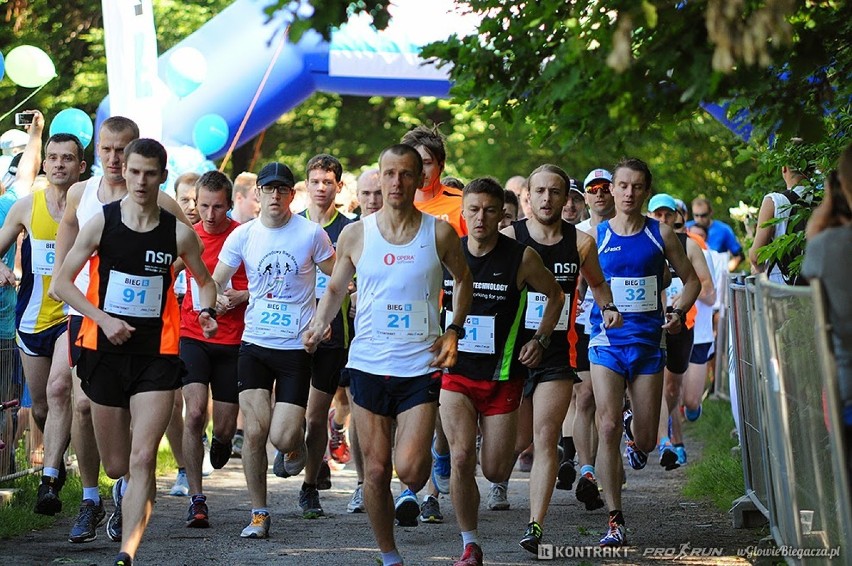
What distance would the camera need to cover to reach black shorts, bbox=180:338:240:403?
9312mm

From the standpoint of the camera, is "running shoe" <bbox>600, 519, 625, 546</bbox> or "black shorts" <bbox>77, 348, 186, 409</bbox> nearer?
"black shorts" <bbox>77, 348, 186, 409</bbox>

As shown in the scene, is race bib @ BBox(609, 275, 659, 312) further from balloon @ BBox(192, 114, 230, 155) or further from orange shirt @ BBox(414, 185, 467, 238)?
balloon @ BBox(192, 114, 230, 155)

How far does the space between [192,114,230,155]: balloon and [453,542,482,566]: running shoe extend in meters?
9.88

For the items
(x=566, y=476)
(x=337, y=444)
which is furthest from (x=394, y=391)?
(x=337, y=444)

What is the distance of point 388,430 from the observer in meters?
7.11

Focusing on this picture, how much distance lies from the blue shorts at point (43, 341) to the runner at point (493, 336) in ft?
9.44

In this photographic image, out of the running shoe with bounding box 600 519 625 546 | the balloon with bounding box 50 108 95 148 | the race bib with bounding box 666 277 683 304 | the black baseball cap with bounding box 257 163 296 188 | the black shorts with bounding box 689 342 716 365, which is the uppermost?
the balloon with bounding box 50 108 95 148

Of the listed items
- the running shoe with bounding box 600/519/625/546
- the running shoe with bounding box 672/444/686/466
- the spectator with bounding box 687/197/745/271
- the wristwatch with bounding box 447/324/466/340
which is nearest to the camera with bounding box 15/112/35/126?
the wristwatch with bounding box 447/324/466/340

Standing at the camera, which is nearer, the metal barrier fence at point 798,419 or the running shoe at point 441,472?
the metal barrier fence at point 798,419

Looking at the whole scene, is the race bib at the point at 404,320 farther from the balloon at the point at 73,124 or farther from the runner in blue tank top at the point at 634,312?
the balloon at the point at 73,124

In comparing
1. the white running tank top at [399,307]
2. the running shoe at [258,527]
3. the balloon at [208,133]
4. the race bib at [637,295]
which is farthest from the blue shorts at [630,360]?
the balloon at [208,133]

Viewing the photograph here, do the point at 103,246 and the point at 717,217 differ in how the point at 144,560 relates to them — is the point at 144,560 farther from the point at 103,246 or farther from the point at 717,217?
the point at 717,217

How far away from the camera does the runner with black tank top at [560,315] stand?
26.5 feet

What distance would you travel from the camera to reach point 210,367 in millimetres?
9398
